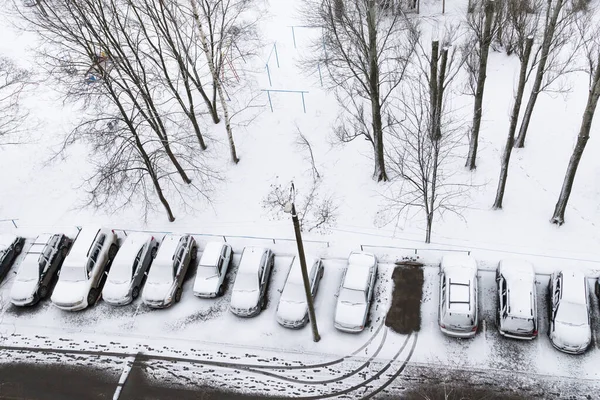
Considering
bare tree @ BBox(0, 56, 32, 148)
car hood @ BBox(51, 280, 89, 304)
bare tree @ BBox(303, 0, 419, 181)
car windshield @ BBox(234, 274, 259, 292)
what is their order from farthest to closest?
1. bare tree @ BBox(0, 56, 32, 148)
2. car hood @ BBox(51, 280, 89, 304)
3. bare tree @ BBox(303, 0, 419, 181)
4. car windshield @ BBox(234, 274, 259, 292)

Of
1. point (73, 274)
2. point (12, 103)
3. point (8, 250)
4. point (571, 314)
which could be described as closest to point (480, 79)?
point (571, 314)

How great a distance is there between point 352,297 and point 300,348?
2.82 metres

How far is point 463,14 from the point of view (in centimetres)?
3134

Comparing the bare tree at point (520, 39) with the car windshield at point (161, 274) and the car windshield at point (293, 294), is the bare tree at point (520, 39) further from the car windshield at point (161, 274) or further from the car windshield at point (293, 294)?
the car windshield at point (161, 274)

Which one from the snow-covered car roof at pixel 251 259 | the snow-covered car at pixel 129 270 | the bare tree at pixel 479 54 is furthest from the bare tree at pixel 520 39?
the snow-covered car at pixel 129 270

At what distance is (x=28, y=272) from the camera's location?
22.6 m

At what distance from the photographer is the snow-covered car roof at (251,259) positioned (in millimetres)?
21172

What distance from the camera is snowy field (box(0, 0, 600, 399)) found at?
737 inches

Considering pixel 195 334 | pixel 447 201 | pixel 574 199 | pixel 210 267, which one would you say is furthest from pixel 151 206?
pixel 574 199

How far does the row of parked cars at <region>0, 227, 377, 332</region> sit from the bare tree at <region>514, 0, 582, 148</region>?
10089 mm

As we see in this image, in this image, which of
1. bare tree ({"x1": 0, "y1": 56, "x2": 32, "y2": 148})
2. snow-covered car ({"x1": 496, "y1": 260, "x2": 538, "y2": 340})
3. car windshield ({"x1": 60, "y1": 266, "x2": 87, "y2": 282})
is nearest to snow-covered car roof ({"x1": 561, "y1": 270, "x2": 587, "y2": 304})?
snow-covered car ({"x1": 496, "y1": 260, "x2": 538, "y2": 340})

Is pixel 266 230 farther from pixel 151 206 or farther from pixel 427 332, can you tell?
pixel 427 332

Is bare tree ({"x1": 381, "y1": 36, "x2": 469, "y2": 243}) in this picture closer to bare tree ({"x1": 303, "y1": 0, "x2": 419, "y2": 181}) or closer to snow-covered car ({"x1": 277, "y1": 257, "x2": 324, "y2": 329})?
A: bare tree ({"x1": 303, "y1": 0, "x2": 419, "y2": 181})

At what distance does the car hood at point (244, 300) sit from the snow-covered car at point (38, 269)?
8.95 metres
